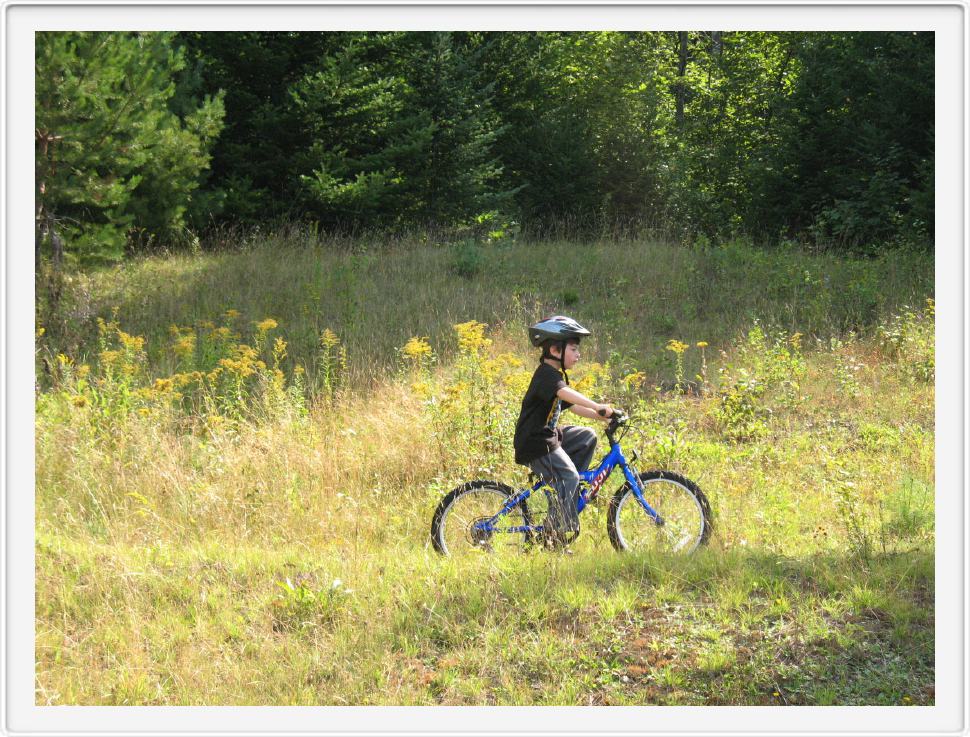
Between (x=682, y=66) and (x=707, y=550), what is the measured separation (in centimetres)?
2291

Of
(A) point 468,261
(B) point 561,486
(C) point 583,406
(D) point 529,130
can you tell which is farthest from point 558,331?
(D) point 529,130

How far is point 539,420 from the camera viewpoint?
531cm

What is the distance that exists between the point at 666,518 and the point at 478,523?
1246mm

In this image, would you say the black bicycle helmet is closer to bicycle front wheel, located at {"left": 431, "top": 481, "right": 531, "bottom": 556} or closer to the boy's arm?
the boy's arm

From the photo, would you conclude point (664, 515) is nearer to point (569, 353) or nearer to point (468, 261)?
point (569, 353)

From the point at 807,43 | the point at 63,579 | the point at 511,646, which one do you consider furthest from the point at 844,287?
the point at 63,579

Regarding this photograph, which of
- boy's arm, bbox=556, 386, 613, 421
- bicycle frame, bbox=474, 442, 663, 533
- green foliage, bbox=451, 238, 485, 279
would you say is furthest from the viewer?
green foliage, bbox=451, 238, 485, 279

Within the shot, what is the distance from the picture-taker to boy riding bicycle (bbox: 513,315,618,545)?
5.27m

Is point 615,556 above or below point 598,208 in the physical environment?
below

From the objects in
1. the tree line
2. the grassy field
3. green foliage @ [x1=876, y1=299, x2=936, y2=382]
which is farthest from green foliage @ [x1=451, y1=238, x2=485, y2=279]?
green foliage @ [x1=876, y1=299, x2=936, y2=382]

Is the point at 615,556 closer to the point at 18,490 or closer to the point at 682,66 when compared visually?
the point at 18,490

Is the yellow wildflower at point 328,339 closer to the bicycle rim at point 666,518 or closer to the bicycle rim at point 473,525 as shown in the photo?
the bicycle rim at point 473,525

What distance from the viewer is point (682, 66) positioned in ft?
82.7

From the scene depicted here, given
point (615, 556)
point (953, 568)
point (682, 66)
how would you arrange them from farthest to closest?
point (682, 66) → point (615, 556) → point (953, 568)
